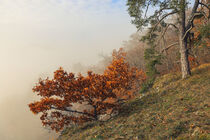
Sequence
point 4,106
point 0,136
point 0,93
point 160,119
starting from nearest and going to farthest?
point 160,119 < point 0,136 < point 4,106 < point 0,93

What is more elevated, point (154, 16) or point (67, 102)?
point (154, 16)

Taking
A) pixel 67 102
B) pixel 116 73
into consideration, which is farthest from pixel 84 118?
pixel 116 73

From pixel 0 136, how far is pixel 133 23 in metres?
122

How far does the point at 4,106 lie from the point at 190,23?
171 m

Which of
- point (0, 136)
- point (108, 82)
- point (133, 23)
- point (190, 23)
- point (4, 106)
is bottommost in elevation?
point (0, 136)

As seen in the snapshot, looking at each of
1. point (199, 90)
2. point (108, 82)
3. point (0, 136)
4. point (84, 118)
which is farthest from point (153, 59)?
point (0, 136)

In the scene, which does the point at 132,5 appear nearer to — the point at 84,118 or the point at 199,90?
the point at 199,90

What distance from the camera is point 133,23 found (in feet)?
38.5

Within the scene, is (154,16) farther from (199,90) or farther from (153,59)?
(199,90)

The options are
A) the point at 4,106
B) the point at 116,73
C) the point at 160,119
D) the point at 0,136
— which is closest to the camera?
the point at 160,119

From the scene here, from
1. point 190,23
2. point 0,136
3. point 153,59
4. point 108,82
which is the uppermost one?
point 190,23

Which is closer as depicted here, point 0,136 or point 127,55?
point 127,55

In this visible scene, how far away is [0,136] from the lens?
3514 inches

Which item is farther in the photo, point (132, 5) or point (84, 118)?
point (132, 5)
